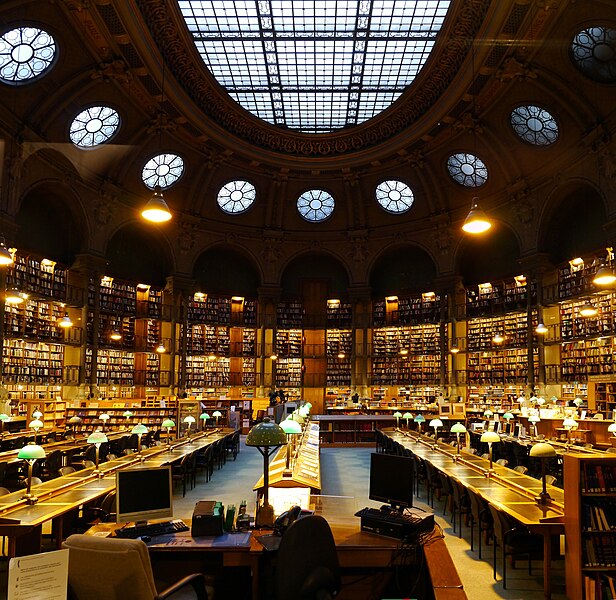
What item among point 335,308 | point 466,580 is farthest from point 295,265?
point 466,580

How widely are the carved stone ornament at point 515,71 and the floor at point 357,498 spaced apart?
11.6 meters

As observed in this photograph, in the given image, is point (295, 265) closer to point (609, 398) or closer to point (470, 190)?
point (470, 190)

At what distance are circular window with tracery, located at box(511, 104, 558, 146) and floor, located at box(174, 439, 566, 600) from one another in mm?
11369

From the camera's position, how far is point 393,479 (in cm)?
446

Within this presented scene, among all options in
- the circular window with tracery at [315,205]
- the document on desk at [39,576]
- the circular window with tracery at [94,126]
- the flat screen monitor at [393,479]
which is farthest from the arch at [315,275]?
the document on desk at [39,576]

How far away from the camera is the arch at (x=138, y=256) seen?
22.1 metres

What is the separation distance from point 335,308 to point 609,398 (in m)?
12.8

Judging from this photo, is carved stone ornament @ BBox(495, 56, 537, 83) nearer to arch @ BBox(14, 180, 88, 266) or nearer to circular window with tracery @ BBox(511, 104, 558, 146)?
circular window with tracery @ BBox(511, 104, 558, 146)

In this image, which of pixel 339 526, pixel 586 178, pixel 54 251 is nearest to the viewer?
pixel 339 526

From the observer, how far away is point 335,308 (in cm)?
2578

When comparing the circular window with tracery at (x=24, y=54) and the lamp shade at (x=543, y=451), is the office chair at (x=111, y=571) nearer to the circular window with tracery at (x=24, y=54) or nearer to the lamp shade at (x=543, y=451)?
the lamp shade at (x=543, y=451)

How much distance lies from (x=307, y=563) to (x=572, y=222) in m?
19.0

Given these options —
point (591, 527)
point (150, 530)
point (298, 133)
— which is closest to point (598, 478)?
point (591, 527)

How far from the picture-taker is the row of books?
4.68m
